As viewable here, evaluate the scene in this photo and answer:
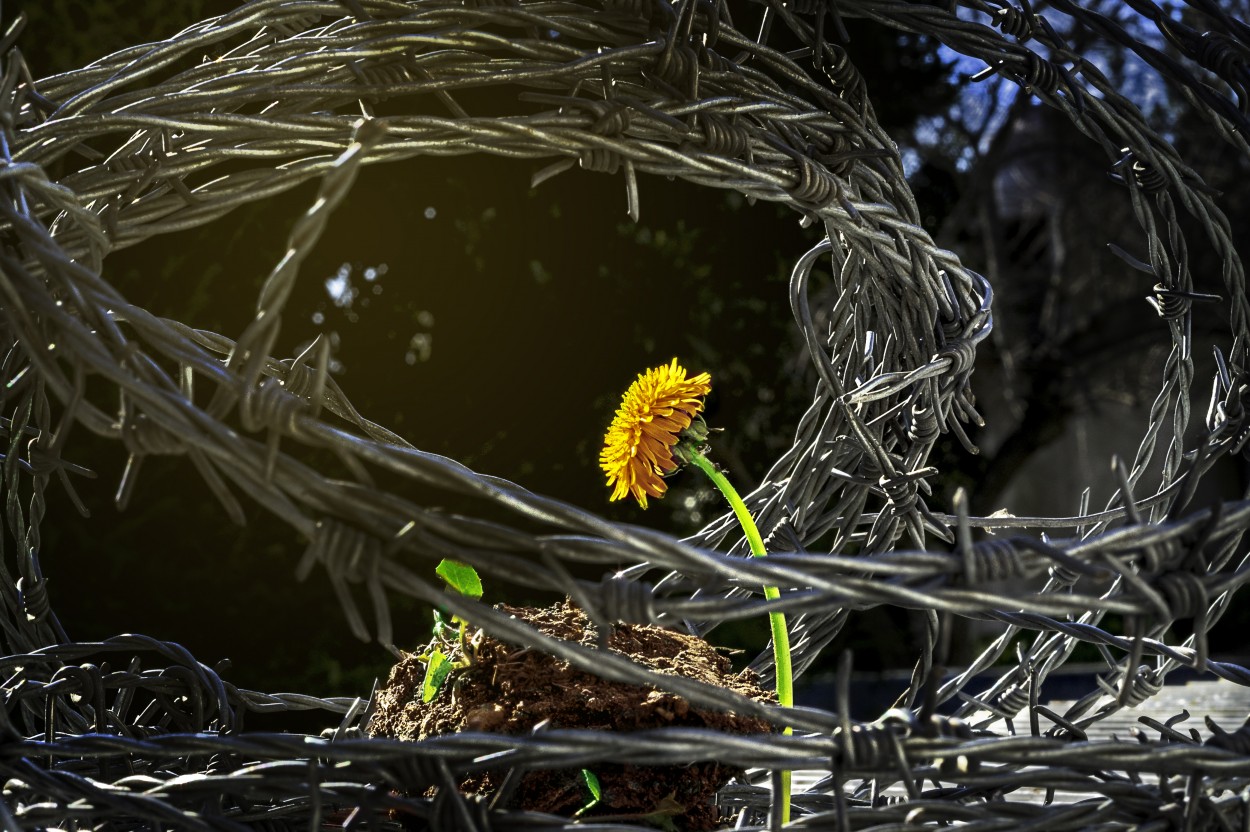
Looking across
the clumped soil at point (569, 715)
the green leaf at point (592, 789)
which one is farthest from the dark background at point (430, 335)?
the green leaf at point (592, 789)

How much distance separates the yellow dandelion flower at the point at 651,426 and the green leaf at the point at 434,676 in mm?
139

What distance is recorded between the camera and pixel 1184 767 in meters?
0.40

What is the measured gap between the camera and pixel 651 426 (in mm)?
646

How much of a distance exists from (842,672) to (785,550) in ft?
1.54

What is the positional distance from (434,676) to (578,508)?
0.46 ft

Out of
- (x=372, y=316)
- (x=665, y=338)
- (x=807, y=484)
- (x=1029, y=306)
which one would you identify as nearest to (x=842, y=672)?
(x=807, y=484)

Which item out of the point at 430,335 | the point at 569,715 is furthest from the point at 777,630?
the point at 430,335

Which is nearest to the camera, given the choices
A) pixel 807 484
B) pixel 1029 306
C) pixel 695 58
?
pixel 695 58

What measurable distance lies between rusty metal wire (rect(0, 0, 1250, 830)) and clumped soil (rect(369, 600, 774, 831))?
0.05m

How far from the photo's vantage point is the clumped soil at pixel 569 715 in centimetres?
53

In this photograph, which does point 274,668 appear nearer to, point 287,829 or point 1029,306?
point 287,829

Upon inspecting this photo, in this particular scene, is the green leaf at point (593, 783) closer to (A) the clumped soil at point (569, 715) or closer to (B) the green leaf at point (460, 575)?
(A) the clumped soil at point (569, 715)

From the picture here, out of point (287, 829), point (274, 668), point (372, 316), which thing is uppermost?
point (372, 316)

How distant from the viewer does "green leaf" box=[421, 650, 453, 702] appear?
1.92 feet
